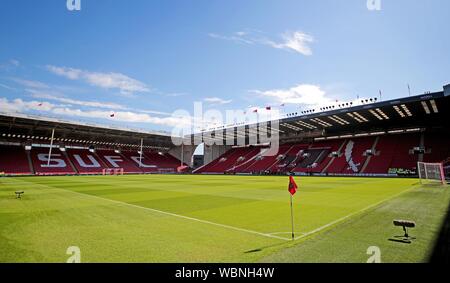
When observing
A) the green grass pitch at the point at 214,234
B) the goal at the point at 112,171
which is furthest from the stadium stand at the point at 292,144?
the green grass pitch at the point at 214,234

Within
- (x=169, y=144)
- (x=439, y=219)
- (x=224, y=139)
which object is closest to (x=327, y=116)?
(x=224, y=139)

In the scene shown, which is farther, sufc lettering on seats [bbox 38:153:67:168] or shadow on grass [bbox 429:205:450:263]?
sufc lettering on seats [bbox 38:153:67:168]

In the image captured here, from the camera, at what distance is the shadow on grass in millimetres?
5598

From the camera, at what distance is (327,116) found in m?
48.4

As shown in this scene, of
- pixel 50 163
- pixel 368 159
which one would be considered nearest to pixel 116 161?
pixel 50 163

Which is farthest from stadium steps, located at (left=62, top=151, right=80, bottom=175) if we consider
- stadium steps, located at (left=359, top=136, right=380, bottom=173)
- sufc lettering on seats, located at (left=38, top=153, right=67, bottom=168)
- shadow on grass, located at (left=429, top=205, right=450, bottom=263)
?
shadow on grass, located at (left=429, top=205, right=450, bottom=263)

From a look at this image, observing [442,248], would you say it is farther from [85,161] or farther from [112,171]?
[85,161]

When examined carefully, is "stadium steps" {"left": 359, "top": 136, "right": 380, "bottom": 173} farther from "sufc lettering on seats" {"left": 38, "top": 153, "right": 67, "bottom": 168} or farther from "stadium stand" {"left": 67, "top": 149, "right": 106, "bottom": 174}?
"sufc lettering on seats" {"left": 38, "top": 153, "right": 67, "bottom": 168}

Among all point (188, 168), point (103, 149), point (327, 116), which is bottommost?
point (188, 168)

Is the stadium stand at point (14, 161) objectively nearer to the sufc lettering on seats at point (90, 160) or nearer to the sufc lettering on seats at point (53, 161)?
the sufc lettering on seats at point (53, 161)

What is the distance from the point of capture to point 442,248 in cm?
630
